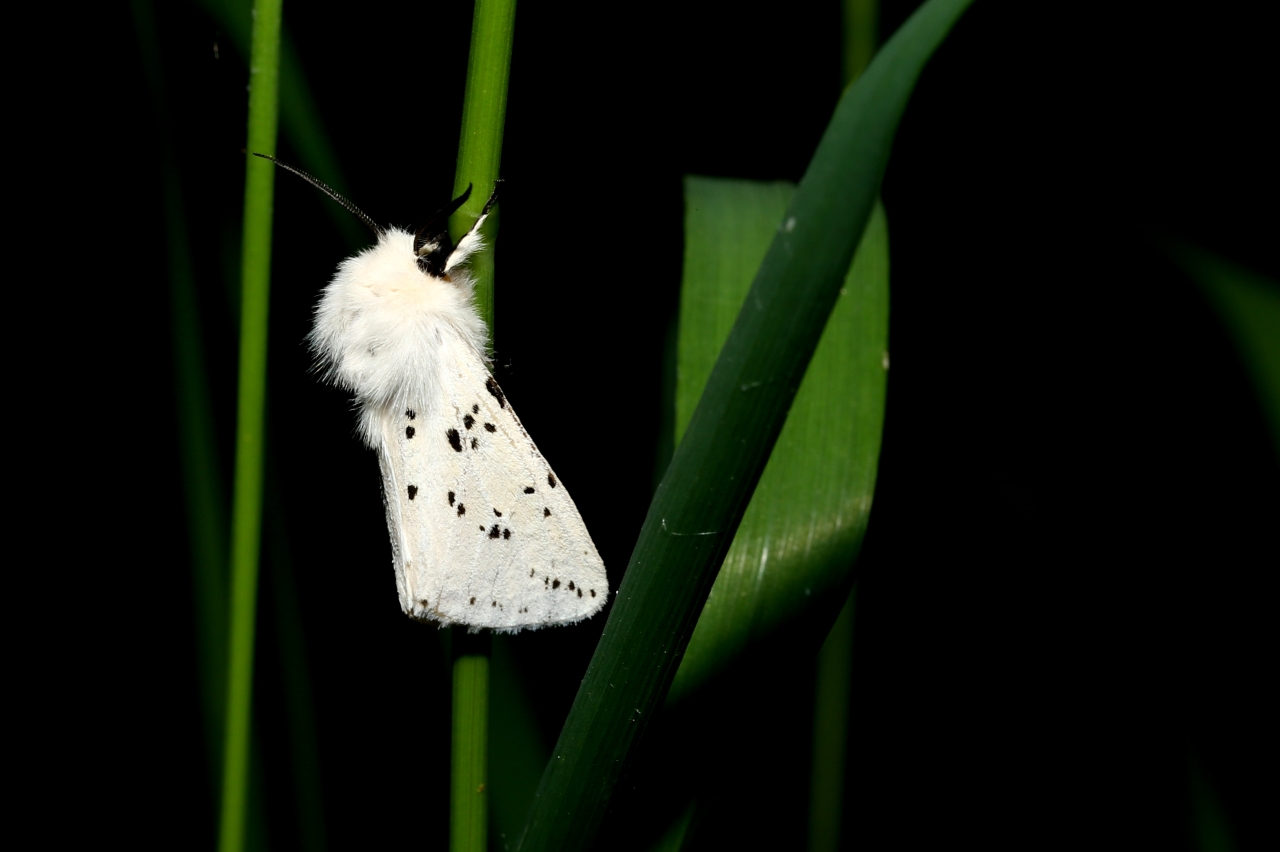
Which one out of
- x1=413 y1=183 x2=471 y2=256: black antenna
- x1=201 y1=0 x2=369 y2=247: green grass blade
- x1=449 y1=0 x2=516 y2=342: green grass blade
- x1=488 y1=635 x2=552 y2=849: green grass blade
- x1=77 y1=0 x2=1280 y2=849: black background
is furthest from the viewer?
x1=77 y1=0 x2=1280 y2=849: black background

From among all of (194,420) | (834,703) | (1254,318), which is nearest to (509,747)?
(834,703)

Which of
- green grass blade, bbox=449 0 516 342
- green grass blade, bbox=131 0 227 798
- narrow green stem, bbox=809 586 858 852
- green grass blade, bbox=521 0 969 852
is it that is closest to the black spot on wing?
green grass blade, bbox=449 0 516 342

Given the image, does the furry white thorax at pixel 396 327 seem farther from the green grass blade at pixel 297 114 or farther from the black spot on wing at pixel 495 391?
the green grass blade at pixel 297 114

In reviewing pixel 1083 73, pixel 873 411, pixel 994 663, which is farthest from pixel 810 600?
pixel 1083 73

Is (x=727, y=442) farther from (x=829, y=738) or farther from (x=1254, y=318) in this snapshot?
(x=829, y=738)

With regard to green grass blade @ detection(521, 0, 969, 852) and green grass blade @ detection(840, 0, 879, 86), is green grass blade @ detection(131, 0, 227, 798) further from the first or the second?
green grass blade @ detection(840, 0, 879, 86)

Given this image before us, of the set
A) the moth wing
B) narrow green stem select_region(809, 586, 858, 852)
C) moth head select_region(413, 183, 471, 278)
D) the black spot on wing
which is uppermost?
moth head select_region(413, 183, 471, 278)

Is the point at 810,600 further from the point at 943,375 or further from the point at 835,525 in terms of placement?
the point at 943,375

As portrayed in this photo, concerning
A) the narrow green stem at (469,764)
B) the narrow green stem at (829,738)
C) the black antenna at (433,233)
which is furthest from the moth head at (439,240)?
the narrow green stem at (829,738)
